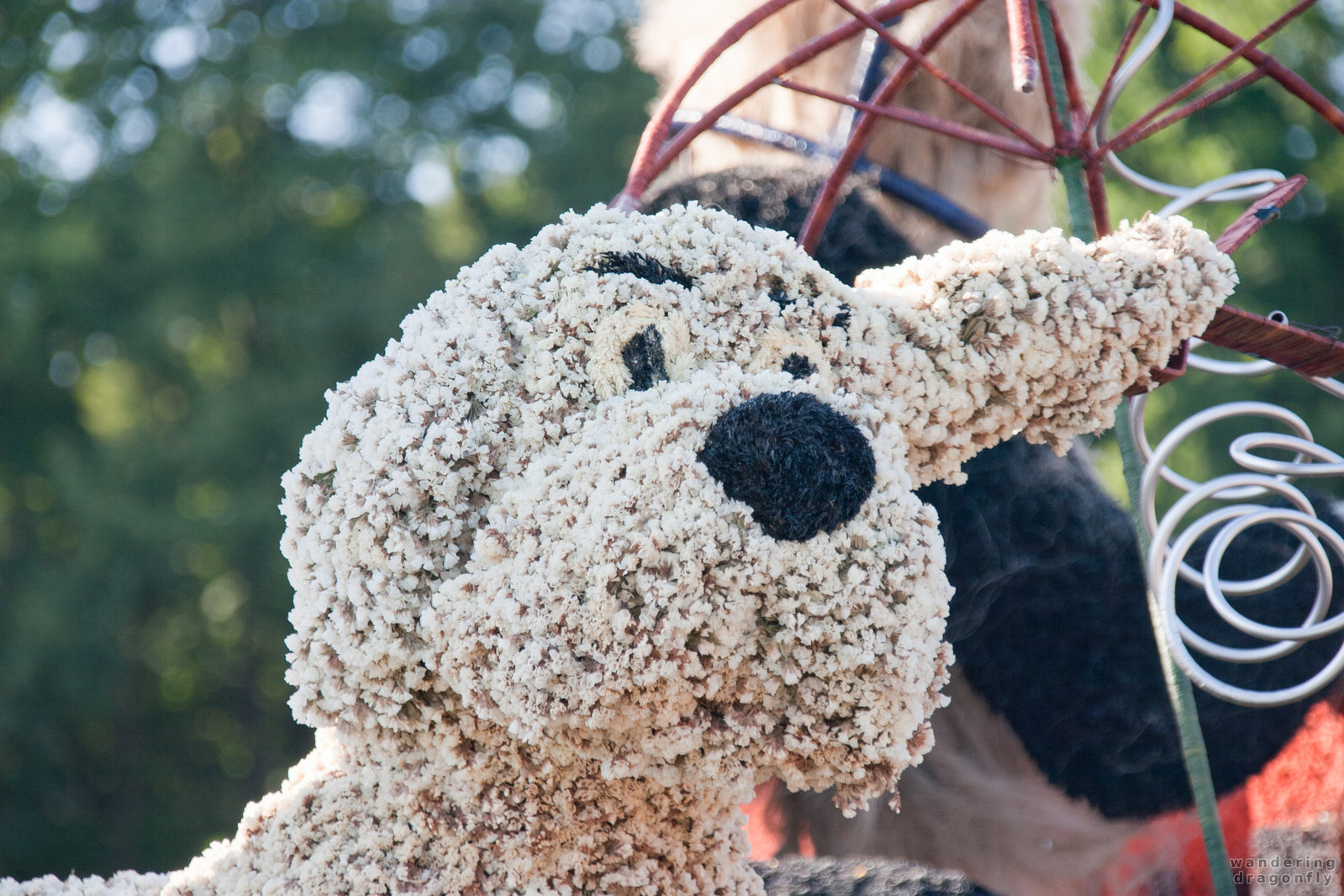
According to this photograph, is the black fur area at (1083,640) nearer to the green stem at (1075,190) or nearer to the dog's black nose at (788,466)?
the green stem at (1075,190)

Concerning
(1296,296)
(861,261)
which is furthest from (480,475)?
(1296,296)

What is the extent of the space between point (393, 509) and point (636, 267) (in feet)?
0.68

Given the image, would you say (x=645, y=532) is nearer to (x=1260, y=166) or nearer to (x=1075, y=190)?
(x=1075, y=190)

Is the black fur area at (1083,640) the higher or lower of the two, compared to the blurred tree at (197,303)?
lower

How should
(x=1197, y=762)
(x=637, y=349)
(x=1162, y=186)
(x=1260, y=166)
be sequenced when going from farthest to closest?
(x=1260, y=166) → (x=1162, y=186) → (x=1197, y=762) → (x=637, y=349)

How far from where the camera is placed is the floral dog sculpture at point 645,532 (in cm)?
60

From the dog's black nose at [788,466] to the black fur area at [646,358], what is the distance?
89mm

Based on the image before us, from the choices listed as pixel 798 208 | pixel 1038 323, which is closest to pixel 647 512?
pixel 1038 323

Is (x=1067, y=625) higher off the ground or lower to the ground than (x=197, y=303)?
lower

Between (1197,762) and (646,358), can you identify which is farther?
(1197,762)

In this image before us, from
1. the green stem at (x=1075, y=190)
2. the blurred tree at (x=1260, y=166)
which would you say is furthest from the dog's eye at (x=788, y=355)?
the blurred tree at (x=1260, y=166)

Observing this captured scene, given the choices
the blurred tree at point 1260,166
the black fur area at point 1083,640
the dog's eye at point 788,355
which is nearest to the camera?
the dog's eye at point 788,355

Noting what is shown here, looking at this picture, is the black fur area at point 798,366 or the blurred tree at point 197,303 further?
the blurred tree at point 197,303

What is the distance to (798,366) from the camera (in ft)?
2.31
